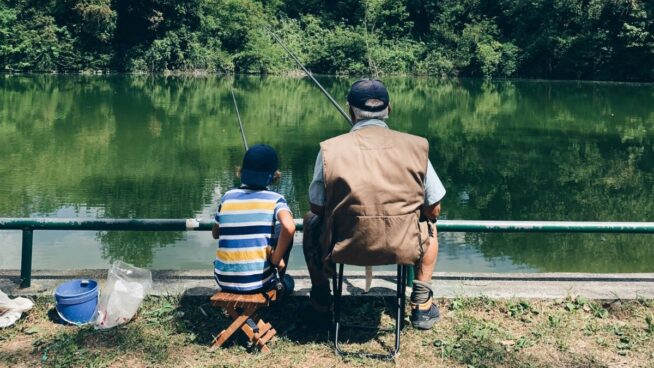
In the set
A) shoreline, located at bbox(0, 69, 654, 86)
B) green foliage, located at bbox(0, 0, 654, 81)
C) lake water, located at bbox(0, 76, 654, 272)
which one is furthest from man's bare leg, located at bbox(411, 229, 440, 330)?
green foliage, located at bbox(0, 0, 654, 81)

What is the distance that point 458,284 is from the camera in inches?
154

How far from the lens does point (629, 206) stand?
31.4 ft

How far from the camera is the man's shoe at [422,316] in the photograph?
3309 millimetres

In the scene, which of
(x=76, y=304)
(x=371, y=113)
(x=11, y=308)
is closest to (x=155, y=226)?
(x=76, y=304)

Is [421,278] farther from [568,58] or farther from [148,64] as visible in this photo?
[568,58]

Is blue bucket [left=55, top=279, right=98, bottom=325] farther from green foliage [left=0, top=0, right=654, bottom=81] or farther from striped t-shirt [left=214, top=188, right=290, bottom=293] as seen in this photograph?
green foliage [left=0, top=0, right=654, bottom=81]

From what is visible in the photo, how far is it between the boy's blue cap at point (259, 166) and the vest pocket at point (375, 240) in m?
0.43

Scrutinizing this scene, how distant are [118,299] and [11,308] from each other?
1.76ft

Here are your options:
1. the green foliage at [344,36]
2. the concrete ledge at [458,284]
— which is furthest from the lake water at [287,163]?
the green foliage at [344,36]

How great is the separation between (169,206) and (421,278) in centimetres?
584

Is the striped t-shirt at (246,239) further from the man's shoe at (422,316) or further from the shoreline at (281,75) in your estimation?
the shoreline at (281,75)

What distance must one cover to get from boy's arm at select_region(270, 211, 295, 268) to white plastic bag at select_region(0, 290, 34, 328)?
4.41 ft

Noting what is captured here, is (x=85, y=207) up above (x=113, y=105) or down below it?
below

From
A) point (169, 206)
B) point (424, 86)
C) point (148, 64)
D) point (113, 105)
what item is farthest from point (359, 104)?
point (148, 64)
